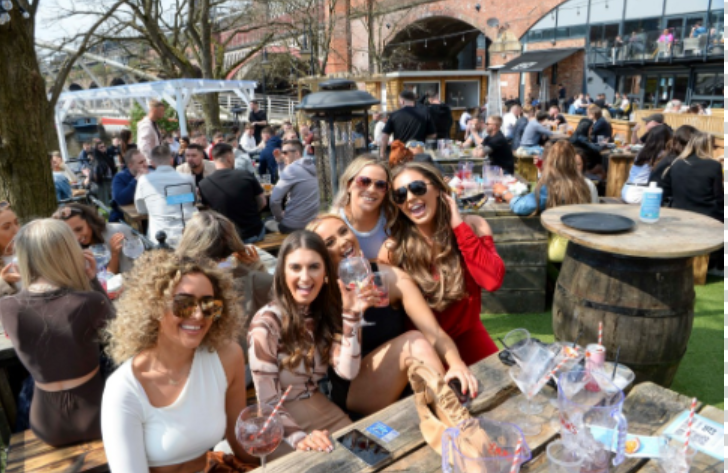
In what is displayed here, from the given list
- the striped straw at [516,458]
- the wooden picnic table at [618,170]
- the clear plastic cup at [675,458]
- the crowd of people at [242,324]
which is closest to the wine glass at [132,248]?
the crowd of people at [242,324]

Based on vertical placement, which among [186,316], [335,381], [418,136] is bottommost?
[335,381]

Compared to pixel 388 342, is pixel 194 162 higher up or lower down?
higher up

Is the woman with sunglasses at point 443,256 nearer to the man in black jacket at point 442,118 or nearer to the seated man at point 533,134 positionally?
the man in black jacket at point 442,118

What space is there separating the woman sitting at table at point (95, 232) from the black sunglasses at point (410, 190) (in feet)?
7.39

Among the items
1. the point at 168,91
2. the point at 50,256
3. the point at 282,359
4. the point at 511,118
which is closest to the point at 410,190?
the point at 282,359

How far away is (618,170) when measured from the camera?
7816 millimetres

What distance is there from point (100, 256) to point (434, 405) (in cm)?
261

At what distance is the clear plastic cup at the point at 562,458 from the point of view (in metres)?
1.50

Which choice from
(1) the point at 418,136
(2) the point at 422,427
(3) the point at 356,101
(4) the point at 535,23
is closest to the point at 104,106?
(4) the point at 535,23

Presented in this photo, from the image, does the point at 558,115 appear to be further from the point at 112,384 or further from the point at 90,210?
the point at 112,384

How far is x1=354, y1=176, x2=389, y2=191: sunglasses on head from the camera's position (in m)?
2.77

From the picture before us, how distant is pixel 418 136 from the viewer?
7680mm

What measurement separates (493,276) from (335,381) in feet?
3.19

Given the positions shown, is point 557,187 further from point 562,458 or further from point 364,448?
point 364,448
